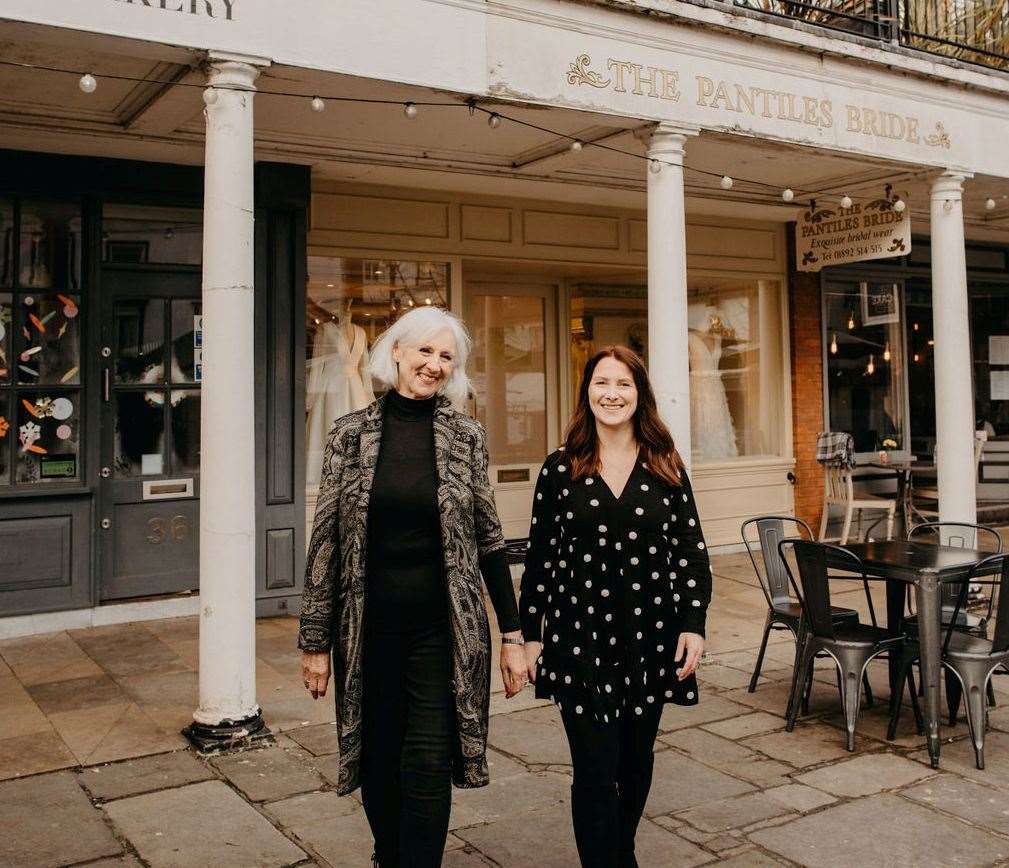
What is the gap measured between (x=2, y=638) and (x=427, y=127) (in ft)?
15.0

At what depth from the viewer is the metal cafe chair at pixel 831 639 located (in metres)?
5.00

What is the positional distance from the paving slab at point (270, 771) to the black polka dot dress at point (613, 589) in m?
1.66

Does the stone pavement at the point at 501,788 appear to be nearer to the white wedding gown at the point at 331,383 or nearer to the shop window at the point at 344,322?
the white wedding gown at the point at 331,383

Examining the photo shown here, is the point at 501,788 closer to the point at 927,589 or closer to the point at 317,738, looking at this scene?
the point at 317,738

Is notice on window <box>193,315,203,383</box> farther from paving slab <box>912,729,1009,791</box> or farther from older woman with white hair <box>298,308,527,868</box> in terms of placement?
paving slab <box>912,729,1009,791</box>

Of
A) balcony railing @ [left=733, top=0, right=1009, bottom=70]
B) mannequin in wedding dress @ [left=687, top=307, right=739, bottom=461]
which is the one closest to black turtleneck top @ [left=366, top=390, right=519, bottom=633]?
balcony railing @ [left=733, top=0, right=1009, bottom=70]

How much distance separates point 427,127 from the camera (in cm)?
697

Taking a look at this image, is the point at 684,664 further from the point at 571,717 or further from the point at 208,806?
the point at 208,806

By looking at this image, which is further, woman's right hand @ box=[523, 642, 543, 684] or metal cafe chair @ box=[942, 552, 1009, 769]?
metal cafe chair @ box=[942, 552, 1009, 769]

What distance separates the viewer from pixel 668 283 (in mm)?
6645

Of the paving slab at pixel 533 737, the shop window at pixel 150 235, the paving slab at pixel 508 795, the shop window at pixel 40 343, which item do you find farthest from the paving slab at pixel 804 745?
the shop window at pixel 150 235

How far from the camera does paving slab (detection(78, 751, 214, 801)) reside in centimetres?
447

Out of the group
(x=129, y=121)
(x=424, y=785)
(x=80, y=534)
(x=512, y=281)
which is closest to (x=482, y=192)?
(x=512, y=281)

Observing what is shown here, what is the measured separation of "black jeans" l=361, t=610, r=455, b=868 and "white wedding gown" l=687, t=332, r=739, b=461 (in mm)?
8091
